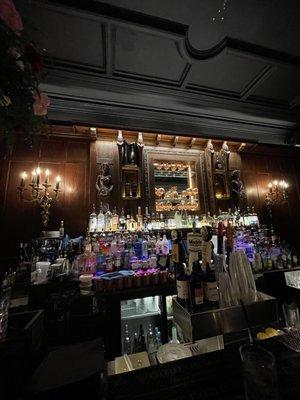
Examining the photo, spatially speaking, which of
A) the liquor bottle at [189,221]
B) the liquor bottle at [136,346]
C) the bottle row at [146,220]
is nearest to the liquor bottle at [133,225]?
the bottle row at [146,220]

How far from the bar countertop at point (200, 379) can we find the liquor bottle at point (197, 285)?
0.23m

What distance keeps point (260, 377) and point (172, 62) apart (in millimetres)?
3841

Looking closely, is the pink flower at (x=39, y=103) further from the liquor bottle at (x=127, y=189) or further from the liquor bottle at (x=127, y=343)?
the liquor bottle at (x=127, y=189)

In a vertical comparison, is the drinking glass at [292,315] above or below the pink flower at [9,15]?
below

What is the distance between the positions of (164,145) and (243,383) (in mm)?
4256

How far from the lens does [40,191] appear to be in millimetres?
3822

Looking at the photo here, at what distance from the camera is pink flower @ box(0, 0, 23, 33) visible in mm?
937

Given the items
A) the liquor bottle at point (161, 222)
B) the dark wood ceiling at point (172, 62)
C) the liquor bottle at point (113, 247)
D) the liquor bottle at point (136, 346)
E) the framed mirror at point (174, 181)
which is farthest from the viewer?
the framed mirror at point (174, 181)

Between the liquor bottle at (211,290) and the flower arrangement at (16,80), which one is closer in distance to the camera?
the flower arrangement at (16,80)

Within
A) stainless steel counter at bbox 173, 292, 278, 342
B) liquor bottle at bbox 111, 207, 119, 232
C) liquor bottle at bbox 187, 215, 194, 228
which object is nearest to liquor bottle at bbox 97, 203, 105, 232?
liquor bottle at bbox 111, 207, 119, 232

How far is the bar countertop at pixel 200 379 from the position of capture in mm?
721

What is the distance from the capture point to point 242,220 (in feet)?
15.4

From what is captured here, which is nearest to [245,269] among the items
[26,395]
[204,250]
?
[204,250]

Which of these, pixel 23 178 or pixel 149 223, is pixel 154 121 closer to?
pixel 149 223
